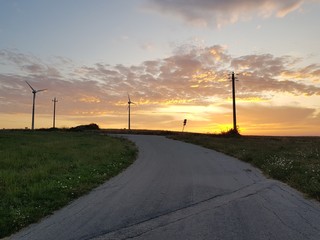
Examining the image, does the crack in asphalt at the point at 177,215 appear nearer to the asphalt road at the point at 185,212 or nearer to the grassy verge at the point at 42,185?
the asphalt road at the point at 185,212

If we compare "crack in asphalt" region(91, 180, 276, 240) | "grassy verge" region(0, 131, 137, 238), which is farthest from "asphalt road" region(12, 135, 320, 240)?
"grassy verge" region(0, 131, 137, 238)

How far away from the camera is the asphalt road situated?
8055 millimetres

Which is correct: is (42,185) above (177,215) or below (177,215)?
above

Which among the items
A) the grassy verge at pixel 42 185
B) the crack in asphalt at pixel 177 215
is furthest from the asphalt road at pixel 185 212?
the grassy verge at pixel 42 185

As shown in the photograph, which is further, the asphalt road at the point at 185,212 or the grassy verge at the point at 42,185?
the grassy verge at the point at 42,185

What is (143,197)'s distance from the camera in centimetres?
1185

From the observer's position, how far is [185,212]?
9898mm

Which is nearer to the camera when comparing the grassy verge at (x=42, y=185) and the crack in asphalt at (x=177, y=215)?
the crack in asphalt at (x=177, y=215)

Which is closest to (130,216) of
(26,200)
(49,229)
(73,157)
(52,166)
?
(49,229)

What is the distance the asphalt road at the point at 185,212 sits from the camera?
8055mm

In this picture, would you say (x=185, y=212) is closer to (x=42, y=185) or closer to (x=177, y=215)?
(x=177, y=215)

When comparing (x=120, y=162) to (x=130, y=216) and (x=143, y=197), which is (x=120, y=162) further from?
(x=130, y=216)

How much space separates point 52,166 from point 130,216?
1062 cm

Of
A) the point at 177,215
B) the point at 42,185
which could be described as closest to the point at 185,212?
the point at 177,215
